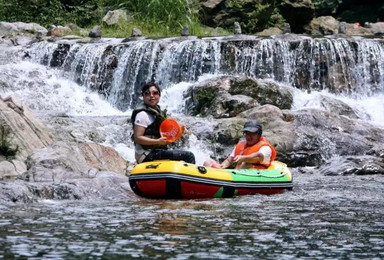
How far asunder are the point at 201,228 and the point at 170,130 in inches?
86.3

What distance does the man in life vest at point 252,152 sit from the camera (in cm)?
911

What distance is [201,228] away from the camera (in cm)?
629

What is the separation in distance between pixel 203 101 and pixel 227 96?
1.85 feet

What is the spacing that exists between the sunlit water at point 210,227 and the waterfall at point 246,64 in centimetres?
761

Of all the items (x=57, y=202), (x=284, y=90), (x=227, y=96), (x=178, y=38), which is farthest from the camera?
(x=178, y=38)

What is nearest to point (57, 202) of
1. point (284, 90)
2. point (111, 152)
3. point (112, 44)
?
point (111, 152)

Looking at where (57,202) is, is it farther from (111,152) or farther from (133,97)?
(133,97)

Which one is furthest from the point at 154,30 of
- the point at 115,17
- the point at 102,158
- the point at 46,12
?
the point at 102,158

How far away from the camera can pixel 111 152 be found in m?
11.0

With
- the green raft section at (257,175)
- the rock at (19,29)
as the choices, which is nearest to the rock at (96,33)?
the rock at (19,29)

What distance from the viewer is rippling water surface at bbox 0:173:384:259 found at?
5293mm

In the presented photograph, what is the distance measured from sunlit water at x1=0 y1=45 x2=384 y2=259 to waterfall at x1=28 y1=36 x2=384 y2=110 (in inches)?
299

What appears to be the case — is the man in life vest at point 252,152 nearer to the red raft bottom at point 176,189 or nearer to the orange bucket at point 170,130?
the red raft bottom at point 176,189

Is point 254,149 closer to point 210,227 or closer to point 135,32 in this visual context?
point 210,227
